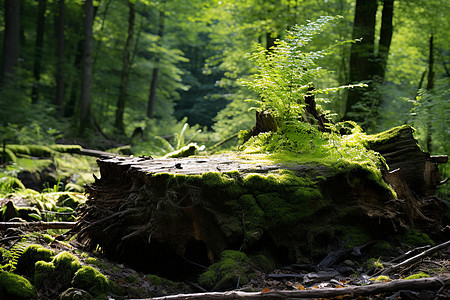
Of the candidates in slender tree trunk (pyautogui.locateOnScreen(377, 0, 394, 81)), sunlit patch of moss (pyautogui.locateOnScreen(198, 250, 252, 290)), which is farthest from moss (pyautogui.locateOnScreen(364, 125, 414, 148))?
slender tree trunk (pyautogui.locateOnScreen(377, 0, 394, 81))

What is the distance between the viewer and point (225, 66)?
16.1 m

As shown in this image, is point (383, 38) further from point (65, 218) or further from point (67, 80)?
point (67, 80)

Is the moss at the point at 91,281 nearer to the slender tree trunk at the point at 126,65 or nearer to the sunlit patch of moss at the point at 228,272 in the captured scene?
the sunlit patch of moss at the point at 228,272

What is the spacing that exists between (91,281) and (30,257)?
0.75 meters

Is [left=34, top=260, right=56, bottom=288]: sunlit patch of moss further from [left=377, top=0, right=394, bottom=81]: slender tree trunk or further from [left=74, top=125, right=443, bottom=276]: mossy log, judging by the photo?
[left=377, top=0, right=394, bottom=81]: slender tree trunk

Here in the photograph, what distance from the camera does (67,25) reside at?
24469 millimetres

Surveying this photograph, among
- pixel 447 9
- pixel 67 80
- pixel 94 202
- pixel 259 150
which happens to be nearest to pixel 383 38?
pixel 447 9

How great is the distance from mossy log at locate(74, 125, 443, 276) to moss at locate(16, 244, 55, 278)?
0.54 metres

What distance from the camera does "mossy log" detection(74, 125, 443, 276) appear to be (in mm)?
3109

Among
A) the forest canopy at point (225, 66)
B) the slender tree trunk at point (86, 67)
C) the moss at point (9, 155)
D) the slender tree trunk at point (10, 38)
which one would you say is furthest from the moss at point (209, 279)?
the slender tree trunk at point (10, 38)

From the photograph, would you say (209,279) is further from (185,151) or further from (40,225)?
(185,151)

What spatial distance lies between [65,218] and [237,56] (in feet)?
38.1

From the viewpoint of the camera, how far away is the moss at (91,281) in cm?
252

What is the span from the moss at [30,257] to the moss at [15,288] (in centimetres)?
31
